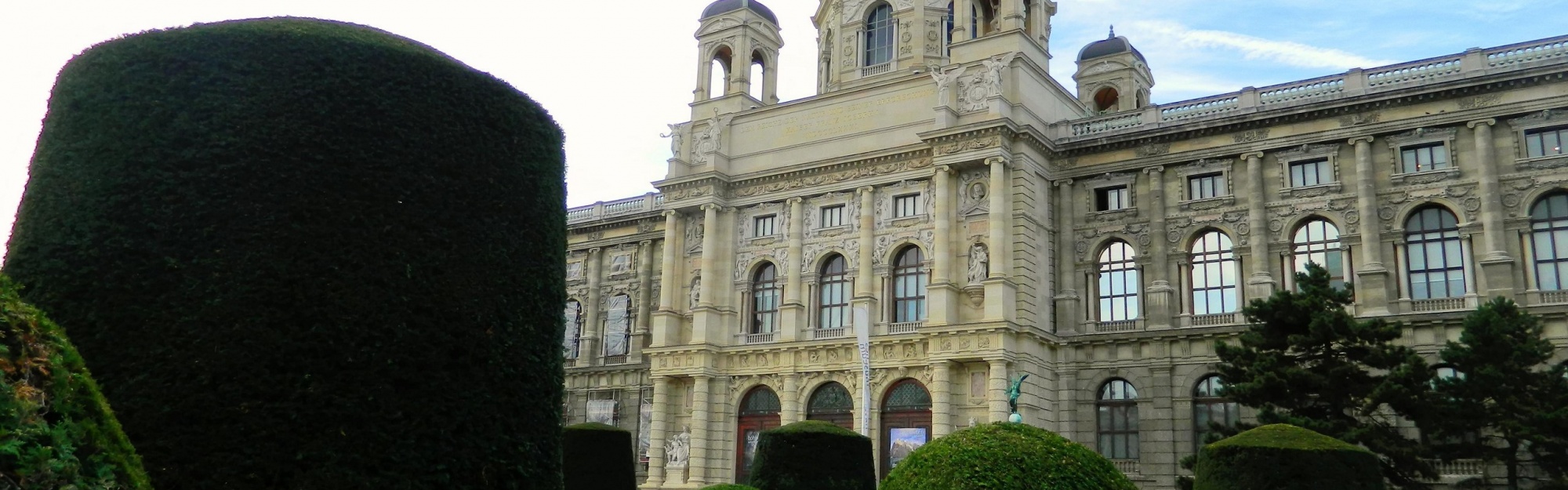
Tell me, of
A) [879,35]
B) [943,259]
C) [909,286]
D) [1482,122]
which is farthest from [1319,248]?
[879,35]

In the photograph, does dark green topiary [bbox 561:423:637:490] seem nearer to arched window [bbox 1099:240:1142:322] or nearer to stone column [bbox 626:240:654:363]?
arched window [bbox 1099:240:1142:322]

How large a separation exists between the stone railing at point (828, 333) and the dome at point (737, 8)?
13548 millimetres

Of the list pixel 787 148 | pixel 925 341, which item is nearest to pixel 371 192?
pixel 925 341

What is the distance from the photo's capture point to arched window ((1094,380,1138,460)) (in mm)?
35812

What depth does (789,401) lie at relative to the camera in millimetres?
39812

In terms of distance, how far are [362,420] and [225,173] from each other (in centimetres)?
217

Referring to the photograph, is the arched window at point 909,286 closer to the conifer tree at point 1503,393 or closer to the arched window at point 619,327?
the arched window at point 619,327

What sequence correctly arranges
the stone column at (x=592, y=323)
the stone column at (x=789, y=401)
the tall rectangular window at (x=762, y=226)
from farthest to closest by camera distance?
1. the stone column at (x=592, y=323)
2. the tall rectangular window at (x=762, y=226)
3. the stone column at (x=789, y=401)

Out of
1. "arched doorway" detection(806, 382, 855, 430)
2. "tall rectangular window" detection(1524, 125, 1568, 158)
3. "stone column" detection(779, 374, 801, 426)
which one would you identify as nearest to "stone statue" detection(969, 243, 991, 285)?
"arched doorway" detection(806, 382, 855, 430)

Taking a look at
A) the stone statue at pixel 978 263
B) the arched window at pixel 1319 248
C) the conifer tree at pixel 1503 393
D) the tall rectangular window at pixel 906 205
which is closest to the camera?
the conifer tree at pixel 1503 393

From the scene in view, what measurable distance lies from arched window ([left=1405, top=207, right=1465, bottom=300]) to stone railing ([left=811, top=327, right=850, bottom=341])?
1632cm

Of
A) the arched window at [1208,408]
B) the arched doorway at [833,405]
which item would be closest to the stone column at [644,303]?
the arched doorway at [833,405]

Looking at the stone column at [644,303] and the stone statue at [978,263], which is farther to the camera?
the stone column at [644,303]

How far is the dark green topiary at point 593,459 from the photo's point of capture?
79.5 feet
